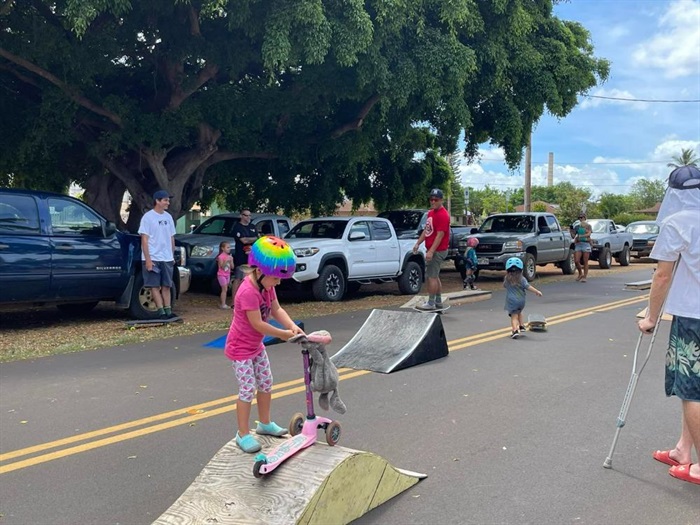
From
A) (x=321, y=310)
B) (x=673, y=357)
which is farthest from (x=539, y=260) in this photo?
(x=673, y=357)

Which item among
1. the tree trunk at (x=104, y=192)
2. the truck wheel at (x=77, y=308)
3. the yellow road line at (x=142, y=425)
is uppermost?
the tree trunk at (x=104, y=192)

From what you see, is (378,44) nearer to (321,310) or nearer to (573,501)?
(321,310)

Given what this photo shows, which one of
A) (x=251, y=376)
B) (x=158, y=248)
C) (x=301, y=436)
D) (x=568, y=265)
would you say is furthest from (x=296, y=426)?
(x=568, y=265)

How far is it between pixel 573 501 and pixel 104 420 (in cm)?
378

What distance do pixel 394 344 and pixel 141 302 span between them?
4.81m

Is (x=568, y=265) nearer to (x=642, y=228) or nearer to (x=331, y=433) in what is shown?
(x=642, y=228)

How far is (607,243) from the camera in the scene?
2484 cm

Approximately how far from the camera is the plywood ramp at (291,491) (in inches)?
137

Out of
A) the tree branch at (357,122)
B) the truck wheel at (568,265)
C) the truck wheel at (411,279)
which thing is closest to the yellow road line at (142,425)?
the truck wheel at (411,279)

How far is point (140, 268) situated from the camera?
10961 millimetres

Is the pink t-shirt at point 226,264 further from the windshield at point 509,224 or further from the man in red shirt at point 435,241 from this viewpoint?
the windshield at point 509,224

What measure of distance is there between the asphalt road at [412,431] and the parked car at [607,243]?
16.2m

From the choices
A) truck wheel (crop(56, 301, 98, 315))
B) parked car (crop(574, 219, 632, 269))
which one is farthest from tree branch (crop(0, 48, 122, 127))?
parked car (crop(574, 219, 632, 269))

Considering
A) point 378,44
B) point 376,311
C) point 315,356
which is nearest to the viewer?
point 315,356
